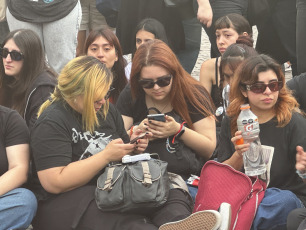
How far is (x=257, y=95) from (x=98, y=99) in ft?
3.16

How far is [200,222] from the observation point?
139 inches

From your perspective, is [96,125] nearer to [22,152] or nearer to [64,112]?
[64,112]

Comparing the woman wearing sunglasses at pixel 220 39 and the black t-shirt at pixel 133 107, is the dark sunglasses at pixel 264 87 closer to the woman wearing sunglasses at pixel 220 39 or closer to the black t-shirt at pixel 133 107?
the black t-shirt at pixel 133 107

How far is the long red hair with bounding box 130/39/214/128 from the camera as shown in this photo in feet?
14.7

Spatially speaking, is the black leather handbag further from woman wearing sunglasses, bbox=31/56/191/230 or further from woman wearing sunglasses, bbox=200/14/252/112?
woman wearing sunglasses, bbox=200/14/252/112

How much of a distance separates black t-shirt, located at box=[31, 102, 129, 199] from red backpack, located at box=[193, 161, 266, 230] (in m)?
0.67

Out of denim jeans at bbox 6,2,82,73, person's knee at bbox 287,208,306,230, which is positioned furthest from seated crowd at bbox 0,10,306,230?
denim jeans at bbox 6,2,82,73

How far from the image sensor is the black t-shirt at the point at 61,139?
3887 millimetres

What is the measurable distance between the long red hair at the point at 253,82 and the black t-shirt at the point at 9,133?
1.29 meters

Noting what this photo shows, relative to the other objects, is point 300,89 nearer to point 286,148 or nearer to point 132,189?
point 286,148

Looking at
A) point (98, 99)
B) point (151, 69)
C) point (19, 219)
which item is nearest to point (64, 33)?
point (151, 69)

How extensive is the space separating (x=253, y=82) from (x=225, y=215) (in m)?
0.92

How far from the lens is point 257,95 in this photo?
4004 millimetres

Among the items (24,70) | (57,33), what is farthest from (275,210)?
(57,33)
